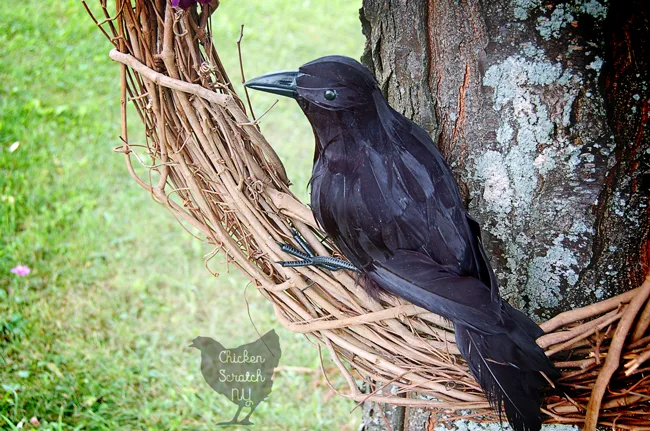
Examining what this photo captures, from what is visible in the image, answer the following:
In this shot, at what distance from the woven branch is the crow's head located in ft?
0.34

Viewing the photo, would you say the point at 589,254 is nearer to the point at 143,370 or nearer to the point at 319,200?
the point at 319,200

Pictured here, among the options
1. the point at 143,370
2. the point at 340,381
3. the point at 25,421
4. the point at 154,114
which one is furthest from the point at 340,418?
the point at 154,114

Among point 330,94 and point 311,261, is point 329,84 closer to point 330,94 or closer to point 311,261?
point 330,94

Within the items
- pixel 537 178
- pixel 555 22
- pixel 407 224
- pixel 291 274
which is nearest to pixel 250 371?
pixel 291 274

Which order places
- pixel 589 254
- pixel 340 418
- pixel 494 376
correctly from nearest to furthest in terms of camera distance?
pixel 494 376 < pixel 589 254 < pixel 340 418

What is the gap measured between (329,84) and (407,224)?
26cm

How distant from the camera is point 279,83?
1.07 m

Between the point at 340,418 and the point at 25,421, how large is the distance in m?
0.96

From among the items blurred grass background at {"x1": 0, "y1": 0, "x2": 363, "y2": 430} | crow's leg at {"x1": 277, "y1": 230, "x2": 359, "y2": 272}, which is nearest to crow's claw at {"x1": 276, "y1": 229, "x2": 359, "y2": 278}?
crow's leg at {"x1": 277, "y1": 230, "x2": 359, "y2": 272}

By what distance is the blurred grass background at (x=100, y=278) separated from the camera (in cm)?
200

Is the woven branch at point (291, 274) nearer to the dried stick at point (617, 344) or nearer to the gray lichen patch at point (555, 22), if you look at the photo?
the dried stick at point (617, 344)

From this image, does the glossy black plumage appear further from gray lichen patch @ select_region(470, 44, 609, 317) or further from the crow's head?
gray lichen patch @ select_region(470, 44, 609, 317)

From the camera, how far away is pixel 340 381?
90.6 inches

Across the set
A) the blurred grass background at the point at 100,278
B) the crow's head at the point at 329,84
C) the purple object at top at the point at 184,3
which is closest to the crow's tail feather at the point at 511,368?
the crow's head at the point at 329,84
